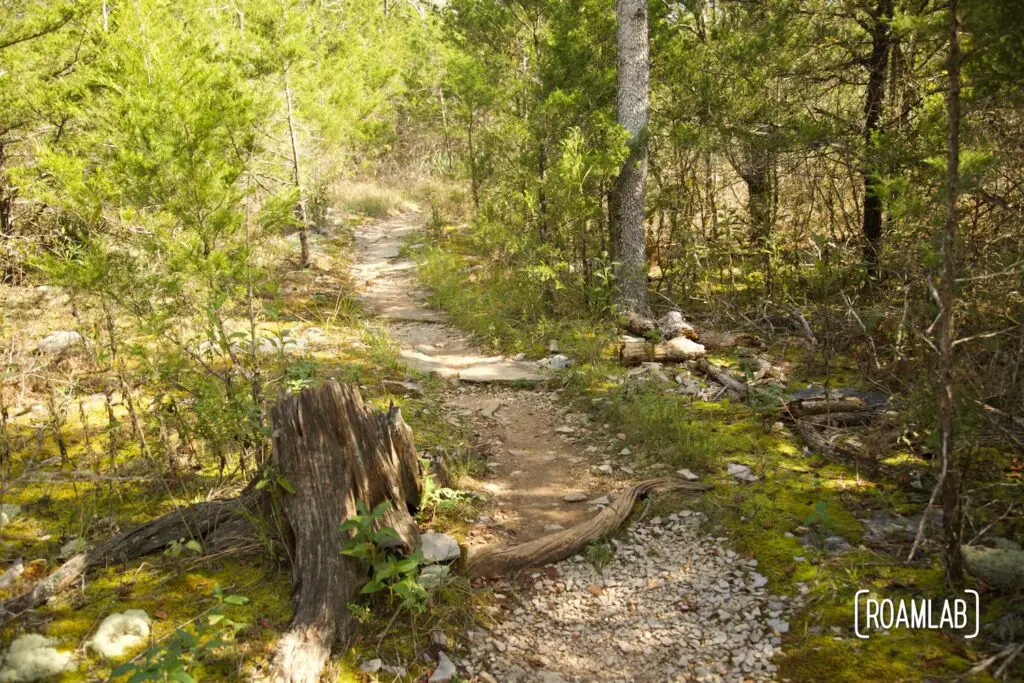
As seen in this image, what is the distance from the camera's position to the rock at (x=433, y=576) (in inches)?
146

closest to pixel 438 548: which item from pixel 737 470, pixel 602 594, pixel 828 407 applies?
pixel 602 594

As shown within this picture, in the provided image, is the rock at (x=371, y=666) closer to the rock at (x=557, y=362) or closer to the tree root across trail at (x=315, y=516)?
the tree root across trail at (x=315, y=516)

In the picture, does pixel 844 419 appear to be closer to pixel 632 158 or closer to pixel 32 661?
pixel 632 158

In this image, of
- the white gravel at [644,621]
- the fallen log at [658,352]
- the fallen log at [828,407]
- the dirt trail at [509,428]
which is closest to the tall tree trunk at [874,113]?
the fallen log at [828,407]

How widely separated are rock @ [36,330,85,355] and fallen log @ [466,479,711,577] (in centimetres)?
533

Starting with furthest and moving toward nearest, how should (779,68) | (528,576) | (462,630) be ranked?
(779,68) → (528,576) → (462,630)

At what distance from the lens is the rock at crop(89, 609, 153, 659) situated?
304 cm

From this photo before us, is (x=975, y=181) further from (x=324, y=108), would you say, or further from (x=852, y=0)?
(x=324, y=108)

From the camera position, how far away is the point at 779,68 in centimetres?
827

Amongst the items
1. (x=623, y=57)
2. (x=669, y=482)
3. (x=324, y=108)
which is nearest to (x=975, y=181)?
(x=669, y=482)

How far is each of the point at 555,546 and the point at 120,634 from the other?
252cm

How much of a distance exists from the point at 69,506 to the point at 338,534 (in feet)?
7.55

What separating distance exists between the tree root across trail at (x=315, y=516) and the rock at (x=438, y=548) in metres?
0.12

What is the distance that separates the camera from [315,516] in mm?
3643
